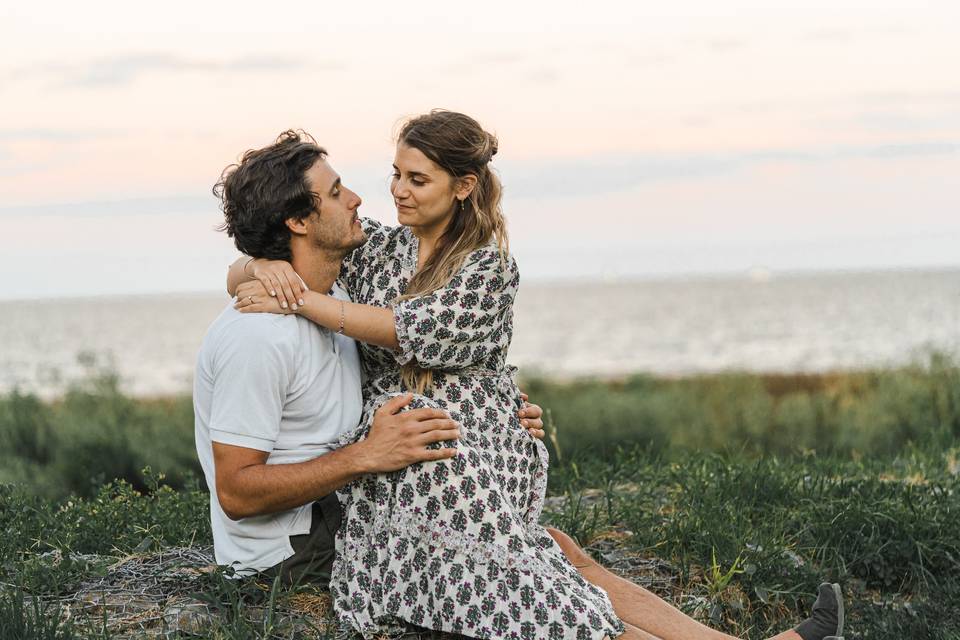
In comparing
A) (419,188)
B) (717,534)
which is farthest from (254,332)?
(717,534)

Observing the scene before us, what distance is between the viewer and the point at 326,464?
3680mm

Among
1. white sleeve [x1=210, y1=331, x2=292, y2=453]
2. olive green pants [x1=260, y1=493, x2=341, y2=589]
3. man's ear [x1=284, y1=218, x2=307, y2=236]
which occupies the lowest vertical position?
olive green pants [x1=260, y1=493, x2=341, y2=589]

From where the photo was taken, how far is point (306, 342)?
12.5ft

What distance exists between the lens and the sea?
34219 mm

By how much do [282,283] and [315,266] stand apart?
291 millimetres

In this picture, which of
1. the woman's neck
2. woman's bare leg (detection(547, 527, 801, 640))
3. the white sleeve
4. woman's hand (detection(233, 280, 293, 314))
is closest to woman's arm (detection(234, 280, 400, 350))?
woman's hand (detection(233, 280, 293, 314))

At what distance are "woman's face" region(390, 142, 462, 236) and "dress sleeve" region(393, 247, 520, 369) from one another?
252mm

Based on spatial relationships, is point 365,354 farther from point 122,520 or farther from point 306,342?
point 122,520

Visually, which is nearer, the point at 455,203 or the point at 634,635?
the point at 634,635

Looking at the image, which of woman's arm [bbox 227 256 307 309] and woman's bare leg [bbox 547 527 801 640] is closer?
woman's bare leg [bbox 547 527 801 640]

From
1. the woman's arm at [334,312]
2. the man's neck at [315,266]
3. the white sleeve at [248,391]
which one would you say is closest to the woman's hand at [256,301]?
the woman's arm at [334,312]

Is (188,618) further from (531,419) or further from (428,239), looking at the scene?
(428,239)

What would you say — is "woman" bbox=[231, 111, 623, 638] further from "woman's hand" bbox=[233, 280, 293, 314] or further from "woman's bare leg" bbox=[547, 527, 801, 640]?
"woman's bare leg" bbox=[547, 527, 801, 640]

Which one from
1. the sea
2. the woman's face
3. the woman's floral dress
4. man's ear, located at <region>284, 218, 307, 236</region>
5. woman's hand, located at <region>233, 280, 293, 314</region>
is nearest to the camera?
the woman's floral dress
